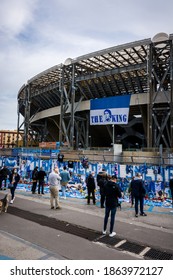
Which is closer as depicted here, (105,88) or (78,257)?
(78,257)

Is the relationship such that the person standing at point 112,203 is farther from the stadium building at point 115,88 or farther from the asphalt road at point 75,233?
the stadium building at point 115,88

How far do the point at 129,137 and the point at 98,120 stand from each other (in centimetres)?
2328

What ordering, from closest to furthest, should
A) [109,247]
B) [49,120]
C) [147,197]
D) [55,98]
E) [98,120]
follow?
[109,247] < [147,197] < [98,120] < [55,98] < [49,120]

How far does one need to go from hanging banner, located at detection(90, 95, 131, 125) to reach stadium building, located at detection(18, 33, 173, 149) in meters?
0.41

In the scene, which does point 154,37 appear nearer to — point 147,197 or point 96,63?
point 96,63

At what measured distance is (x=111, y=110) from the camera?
2873 centimetres

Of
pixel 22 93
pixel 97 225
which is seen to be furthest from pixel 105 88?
pixel 97 225

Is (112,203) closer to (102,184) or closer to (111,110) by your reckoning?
(102,184)

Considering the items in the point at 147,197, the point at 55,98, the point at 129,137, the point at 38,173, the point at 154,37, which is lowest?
the point at 147,197

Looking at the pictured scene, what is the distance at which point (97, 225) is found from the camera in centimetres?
722

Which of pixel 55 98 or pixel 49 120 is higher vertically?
pixel 55 98

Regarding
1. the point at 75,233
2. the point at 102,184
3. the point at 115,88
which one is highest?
the point at 115,88

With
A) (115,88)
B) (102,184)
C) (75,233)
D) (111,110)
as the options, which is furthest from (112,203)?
(115,88)

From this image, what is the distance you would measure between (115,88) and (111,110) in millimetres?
8997
